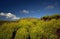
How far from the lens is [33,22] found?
3176 millimetres

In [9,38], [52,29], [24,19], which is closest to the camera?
[52,29]

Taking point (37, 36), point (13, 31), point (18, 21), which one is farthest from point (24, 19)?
point (37, 36)

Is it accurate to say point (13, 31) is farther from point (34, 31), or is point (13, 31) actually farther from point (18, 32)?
point (34, 31)

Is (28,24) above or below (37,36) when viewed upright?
above

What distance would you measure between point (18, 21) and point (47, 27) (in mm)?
734

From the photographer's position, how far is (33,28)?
294cm

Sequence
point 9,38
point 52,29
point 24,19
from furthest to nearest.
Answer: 1. point 24,19
2. point 9,38
3. point 52,29

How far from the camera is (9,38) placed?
3066mm

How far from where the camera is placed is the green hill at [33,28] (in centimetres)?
283

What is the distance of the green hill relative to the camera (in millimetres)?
2829

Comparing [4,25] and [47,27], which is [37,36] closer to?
[47,27]

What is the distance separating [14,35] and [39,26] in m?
0.50

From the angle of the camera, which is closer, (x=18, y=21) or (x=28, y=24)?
(x=28, y=24)

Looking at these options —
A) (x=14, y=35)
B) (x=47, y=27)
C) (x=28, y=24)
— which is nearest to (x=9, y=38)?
(x=14, y=35)
